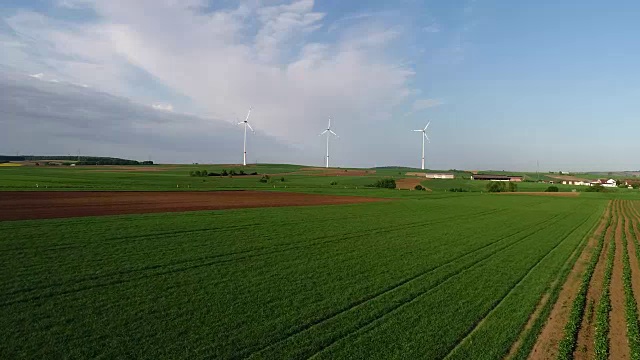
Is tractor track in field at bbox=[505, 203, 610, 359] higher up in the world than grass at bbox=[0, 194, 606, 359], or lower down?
lower down

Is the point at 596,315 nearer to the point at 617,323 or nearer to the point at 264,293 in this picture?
the point at 617,323

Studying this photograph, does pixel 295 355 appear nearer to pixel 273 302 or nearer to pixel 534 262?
pixel 273 302

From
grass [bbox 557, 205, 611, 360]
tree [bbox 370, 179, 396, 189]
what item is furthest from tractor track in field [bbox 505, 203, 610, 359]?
tree [bbox 370, 179, 396, 189]

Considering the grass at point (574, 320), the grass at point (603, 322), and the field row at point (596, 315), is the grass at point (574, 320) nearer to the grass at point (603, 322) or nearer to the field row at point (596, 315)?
the field row at point (596, 315)

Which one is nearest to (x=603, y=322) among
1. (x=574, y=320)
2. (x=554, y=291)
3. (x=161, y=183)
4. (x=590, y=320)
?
(x=590, y=320)

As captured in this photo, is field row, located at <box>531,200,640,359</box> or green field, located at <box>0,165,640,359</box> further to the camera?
field row, located at <box>531,200,640,359</box>

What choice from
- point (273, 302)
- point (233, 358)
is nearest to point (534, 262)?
point (273, 302)

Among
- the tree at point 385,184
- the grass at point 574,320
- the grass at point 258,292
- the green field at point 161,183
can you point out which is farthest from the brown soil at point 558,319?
the tree at point 385,184

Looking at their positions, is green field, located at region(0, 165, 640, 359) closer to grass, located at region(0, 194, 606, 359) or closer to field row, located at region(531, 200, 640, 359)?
grass, located at region(0, 194, 606, 359)
